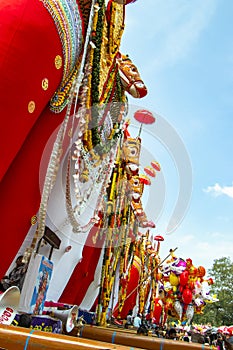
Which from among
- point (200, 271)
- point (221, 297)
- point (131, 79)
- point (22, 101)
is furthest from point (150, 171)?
point (221, 297)

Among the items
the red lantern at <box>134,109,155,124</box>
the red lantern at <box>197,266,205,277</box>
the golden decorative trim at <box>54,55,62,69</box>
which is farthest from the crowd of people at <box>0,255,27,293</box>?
the red lantern at <box>197,266,205,277</box>

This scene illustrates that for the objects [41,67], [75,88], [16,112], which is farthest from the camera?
[75,88]

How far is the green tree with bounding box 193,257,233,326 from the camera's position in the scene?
33.5 m

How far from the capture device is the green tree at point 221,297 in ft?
110

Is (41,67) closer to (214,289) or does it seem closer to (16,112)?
(16,112)

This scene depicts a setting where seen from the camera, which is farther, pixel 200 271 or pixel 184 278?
pixel 200 271

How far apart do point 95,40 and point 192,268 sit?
1260cm

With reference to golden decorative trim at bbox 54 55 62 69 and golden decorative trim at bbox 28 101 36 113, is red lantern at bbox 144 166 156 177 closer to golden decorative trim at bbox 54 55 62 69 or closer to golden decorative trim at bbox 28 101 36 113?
golden decorative trim at bbox 54 55 62 69

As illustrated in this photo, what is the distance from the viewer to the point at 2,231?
4.12 meters

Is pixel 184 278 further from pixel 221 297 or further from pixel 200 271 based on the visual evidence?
pixel 221 297

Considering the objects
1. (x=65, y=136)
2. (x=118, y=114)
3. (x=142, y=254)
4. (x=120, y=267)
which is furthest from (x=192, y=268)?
(x=65, y=136)

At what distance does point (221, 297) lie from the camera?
33.6 metres

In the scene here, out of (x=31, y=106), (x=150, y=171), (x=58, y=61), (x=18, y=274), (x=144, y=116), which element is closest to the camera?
(x=31, y=106)

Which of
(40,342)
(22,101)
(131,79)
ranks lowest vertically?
(40,342)
